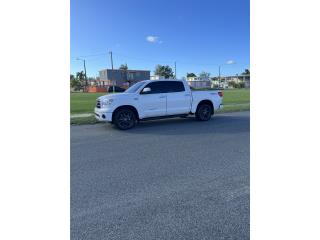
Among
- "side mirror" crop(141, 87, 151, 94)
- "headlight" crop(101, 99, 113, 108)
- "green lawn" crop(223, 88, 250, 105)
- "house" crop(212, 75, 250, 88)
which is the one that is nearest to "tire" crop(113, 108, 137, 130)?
"headlight" crop(101, 99, 113, 108)

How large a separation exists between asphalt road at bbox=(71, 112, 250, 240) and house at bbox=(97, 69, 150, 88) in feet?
213

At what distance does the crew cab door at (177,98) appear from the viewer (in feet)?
31.6

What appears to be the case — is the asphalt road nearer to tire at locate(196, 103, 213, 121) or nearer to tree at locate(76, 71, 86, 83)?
tire at locate(196, 103, 213, 121)

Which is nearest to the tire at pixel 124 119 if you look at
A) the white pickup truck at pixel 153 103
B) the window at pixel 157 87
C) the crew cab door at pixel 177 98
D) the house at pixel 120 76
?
the white pickup truck at pixel 153 103

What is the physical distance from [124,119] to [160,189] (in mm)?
5363

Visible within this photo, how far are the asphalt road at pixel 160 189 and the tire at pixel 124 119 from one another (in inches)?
78.2

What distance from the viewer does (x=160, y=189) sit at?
3.60m

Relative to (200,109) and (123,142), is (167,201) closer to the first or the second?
(123,142)

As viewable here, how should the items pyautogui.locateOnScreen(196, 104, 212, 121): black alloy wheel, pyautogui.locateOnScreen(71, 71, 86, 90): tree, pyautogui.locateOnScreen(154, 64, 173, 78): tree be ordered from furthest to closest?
1. pyautogui.locateOnScreen(154, 64, 173, 78): tree
2. pyautogui.locateOnScreen(71, 71, 86, 90): tree
3. pyautogui.locateOnScreen(196, 104, 212, 121): black alloy wheel

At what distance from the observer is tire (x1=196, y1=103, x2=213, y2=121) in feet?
34.2

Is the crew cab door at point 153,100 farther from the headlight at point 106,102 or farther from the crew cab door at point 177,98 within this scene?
the headlight at point 106,102

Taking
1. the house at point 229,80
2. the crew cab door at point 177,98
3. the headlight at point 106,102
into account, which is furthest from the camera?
the house at point 229,80

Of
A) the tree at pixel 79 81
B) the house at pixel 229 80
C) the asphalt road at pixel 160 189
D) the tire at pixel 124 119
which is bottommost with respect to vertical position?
the asphalt road at pixel 160 189

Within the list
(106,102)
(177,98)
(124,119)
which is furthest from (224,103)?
(106,102)
